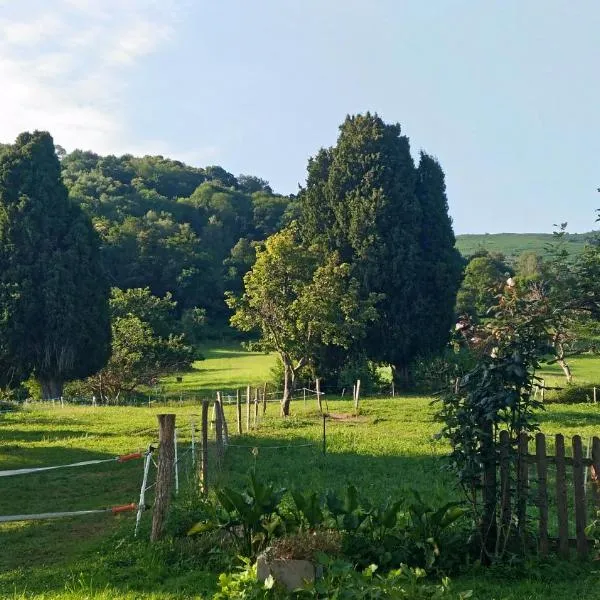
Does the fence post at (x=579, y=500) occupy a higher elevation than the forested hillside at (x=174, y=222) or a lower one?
lower

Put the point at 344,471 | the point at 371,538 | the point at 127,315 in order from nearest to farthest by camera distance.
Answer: the point at 371,538, the point at 344,471, the point at 127,315

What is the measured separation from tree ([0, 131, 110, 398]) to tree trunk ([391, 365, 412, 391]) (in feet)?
54.6

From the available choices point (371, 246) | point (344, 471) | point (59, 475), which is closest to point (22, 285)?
point (371, 246)

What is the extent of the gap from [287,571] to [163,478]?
2607mm

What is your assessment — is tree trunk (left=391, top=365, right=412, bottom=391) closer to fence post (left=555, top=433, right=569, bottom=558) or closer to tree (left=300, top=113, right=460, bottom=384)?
tree (left=300, top=113, right=460, bottom=384)

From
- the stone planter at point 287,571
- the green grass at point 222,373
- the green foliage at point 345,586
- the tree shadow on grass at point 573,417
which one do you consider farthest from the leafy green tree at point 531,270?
the green grass at point 222,373

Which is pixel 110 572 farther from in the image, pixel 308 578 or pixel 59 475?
pixel 59 475

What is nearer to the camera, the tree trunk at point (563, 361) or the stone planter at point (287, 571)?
the stone planter at point (287, 571)

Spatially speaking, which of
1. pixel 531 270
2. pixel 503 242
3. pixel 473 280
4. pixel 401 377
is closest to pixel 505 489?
pixel 531 270

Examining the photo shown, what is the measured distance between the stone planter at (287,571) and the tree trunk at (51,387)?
34195 millimetres

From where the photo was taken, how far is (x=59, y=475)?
50.5 ft

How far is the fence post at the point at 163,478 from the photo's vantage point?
8.34 metres

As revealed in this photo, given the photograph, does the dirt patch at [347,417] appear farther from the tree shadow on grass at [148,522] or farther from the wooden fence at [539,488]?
the wooden fence at [539,488]

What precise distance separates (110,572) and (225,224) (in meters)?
86.8
